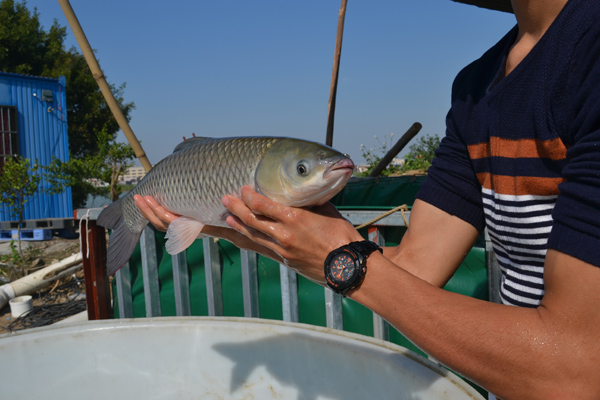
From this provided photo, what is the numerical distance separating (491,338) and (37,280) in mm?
7351

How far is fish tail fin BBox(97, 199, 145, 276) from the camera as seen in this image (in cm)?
223

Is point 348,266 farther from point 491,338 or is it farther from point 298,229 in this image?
point 491,338

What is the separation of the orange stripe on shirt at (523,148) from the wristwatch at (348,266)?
462 millimetres

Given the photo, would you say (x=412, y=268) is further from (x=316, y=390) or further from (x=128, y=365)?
(x=128, y=365)

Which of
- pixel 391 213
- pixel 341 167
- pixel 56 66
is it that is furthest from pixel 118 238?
pixel 56 66

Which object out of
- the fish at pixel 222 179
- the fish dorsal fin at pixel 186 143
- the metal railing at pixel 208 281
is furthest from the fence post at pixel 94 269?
the fish dorsal fin at pixel 186 143

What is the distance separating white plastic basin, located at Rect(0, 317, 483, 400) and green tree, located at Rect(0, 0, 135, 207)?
21.2 metres

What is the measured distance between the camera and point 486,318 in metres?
1.11

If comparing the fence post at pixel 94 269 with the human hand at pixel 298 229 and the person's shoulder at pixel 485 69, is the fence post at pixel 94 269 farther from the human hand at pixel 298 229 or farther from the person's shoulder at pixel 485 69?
the person's shoulder at pixel 485 69

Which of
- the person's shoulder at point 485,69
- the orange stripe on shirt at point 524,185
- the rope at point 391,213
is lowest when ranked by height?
the rope at point 391,213

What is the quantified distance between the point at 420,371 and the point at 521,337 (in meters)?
0.63

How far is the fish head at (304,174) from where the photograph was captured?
1470 mm

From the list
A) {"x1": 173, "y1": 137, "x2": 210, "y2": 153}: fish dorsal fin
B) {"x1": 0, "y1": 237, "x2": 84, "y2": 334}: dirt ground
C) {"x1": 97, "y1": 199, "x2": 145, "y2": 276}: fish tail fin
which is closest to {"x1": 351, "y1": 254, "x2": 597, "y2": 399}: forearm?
{"x1": 173, "y1": 137, "x2": 210, "y2": 153}: fish dorsal fin

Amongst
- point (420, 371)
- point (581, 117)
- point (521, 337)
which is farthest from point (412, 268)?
point (581, 117)
